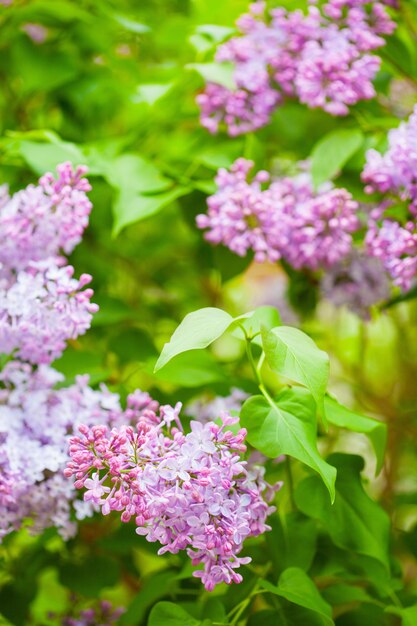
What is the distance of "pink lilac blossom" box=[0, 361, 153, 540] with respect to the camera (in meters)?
0.69

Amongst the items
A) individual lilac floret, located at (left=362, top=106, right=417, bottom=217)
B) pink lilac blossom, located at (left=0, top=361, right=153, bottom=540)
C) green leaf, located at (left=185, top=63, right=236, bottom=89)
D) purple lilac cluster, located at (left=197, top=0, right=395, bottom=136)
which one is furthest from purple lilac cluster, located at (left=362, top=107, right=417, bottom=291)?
pink lilac blossom, located at (left=0, top=361, right=153, bottom=540)

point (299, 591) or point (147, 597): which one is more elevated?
point (299, 591)

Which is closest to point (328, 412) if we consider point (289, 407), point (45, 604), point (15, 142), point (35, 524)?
point (289, 407)

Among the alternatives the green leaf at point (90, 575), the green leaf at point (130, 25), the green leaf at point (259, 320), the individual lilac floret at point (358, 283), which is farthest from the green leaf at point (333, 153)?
the green leaf at point (90, 575)

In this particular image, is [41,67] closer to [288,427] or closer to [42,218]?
[42,218]

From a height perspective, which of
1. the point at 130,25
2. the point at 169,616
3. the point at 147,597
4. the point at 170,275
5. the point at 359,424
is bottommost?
the point at 170,275

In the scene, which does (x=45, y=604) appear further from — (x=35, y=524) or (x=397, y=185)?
(x=397, y=185)

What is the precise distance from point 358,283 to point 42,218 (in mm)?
421

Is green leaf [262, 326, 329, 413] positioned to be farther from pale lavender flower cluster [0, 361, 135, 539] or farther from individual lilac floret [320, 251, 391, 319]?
individual lilac floret [320, 251, 391, 319]

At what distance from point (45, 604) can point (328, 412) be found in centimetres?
75

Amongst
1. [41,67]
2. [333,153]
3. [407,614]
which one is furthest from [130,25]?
[407,614]

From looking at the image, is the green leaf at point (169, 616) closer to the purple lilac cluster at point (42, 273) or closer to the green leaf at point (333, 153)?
the purple lilac cluster at point (42, 273)

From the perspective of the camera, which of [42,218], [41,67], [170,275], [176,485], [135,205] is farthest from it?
[170,275]

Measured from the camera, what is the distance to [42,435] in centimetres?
74
